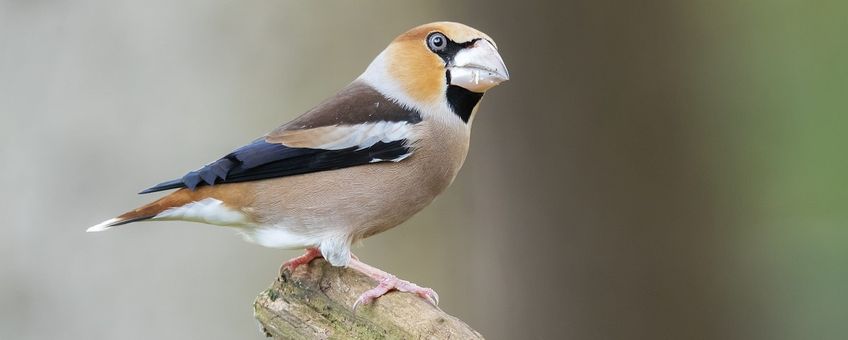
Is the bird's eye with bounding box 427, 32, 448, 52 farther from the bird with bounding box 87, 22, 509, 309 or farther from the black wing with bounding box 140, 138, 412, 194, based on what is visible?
the black wing with bounding box 140, 138, 412, 194

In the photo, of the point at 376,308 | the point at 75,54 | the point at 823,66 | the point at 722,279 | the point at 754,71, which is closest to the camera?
the point at 376,308

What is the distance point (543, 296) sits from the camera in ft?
8.66

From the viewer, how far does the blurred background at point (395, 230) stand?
263 centimetres

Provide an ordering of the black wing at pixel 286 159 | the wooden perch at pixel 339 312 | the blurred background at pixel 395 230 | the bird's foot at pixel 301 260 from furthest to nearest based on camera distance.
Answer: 1. the blurred background at pixel 395 230
2. the bird's foot at pixel 301 260
3. the black wing at pixel 286 159
4. the wooden perch at pixel 339 312

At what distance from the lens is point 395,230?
2.85 metres

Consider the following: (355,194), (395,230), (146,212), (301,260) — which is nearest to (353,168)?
(355,194)

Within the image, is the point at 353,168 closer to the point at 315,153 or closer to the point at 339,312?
the point at 315,153

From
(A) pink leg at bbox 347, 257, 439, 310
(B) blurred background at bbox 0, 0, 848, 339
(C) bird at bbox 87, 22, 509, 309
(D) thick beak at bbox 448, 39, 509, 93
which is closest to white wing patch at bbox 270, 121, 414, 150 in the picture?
(C) bird at bbox 87, 22, 509, 309

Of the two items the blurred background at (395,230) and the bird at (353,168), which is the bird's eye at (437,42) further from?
Result: the blurred background at (395,230)

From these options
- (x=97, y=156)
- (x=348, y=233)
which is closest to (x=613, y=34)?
(x=348, y=233)

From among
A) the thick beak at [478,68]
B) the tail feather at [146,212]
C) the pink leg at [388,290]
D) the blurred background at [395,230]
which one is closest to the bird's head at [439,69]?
the thick beak at [478,68]

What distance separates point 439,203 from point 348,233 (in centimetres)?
131

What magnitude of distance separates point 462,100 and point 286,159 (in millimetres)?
351

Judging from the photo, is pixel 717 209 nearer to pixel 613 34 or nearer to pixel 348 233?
pixel 613 34
